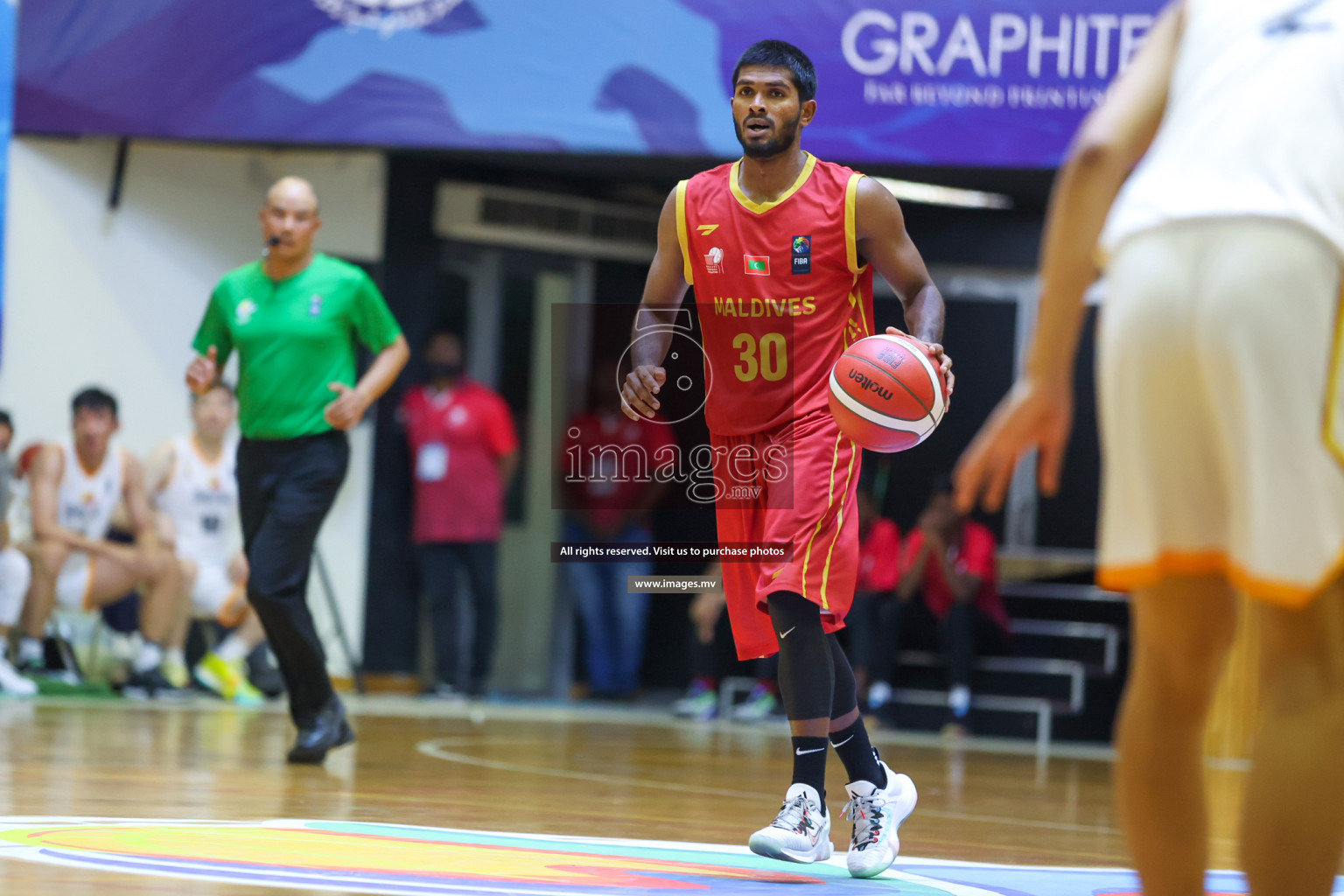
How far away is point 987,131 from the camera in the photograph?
954cm

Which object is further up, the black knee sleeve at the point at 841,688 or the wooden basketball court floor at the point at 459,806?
the black knee sleeve at the point at 841,688

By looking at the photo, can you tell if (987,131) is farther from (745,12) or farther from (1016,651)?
(1016,651)

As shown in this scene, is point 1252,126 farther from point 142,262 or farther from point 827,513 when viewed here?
point 142,262

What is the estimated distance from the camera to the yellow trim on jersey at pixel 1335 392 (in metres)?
2.16

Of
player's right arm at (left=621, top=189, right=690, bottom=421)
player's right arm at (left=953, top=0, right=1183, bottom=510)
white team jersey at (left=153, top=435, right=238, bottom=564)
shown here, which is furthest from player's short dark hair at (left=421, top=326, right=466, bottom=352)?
player's right arm at (left=953, top=0, right=1183, bottom=510)

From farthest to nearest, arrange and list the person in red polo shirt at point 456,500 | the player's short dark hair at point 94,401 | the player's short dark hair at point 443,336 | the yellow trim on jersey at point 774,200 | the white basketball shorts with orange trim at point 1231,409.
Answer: the player's short dark hair at point 443,336, the person in red polo shirt at point 456,500, the player's short dark hair at point 94,401, the yellow trim on jersey at point 774,200, the white basketball shorts with orange trim at point 1231,409

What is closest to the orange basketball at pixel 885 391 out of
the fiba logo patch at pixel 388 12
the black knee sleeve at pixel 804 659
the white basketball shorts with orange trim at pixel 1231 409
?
the black knee sleeve at pixel 804 659

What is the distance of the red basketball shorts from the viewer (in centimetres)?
415

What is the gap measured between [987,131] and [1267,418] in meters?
7.67

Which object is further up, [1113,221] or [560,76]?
[560,76]

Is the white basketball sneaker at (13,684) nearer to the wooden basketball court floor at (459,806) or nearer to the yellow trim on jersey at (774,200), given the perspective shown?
the wooden basketball court floor at (459,806)

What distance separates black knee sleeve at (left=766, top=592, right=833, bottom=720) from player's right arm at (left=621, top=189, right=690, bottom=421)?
0.70 m

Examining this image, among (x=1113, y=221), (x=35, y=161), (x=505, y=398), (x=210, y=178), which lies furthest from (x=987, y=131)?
(x=1113, y=221)

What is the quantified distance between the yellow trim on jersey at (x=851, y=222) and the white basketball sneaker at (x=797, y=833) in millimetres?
1426
